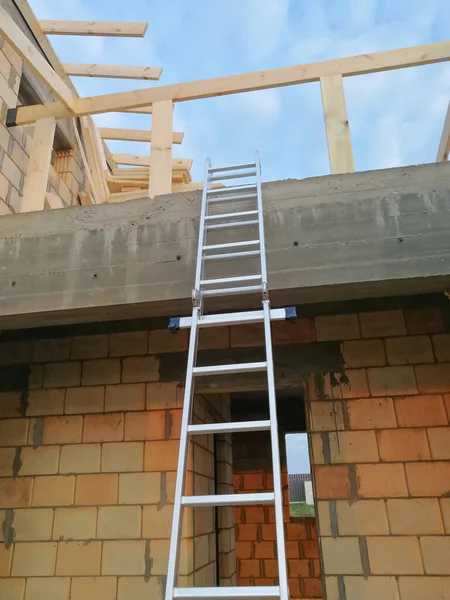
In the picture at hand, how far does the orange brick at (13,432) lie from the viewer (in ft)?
10.9

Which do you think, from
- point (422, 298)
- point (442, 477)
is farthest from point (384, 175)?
point (442, 477)

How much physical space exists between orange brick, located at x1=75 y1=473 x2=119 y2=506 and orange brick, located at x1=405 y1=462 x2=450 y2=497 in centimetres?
184

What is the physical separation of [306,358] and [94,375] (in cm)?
150

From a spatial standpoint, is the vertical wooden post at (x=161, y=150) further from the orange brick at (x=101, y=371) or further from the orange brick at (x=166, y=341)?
the orange brick at (x=101, y=371)

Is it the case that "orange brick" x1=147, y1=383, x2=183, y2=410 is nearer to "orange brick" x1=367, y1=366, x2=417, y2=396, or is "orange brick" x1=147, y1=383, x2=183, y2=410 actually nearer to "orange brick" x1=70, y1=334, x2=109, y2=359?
"orange brick" x1=70, y1=334, x2=109, y2=359

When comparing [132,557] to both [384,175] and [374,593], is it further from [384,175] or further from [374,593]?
[384,175]

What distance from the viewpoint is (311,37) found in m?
73.0

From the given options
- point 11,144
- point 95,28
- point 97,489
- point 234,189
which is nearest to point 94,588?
point 97,489

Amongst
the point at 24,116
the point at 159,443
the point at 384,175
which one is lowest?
the point at 159,443

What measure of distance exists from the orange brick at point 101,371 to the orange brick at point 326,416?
136cm

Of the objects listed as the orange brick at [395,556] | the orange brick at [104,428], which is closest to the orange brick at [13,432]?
the orange brick at [104,428]

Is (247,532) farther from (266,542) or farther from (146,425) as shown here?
(146,425)

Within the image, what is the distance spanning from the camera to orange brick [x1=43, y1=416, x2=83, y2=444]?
3.27 m

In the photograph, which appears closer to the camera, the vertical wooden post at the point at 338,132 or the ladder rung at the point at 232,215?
the ladder rung at the point at 232,215
